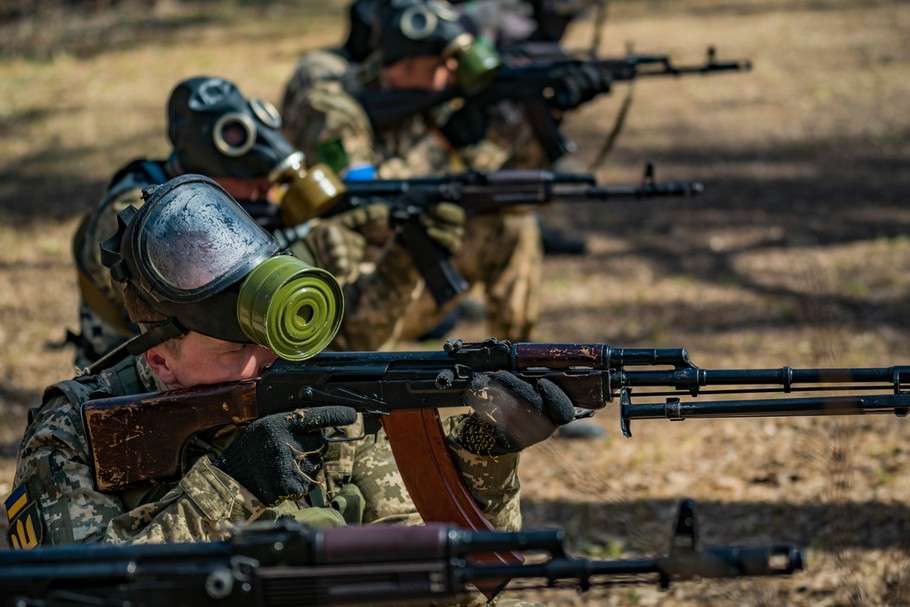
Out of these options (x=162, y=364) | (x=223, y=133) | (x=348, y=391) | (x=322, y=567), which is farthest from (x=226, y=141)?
(x=322, y=567)

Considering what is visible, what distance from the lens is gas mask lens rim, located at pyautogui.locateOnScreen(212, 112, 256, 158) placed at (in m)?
5.84

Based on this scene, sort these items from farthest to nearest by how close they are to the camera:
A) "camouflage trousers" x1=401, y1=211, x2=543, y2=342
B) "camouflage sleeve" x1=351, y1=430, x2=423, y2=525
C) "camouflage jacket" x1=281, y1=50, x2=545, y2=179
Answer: "camouflage trousers" x1=401, y1=211, x2=543, y2=342
"camouflage jacket" x1=281, y1=50, x2=545, y2=179
"camouflage sleeve" x1=351, y1=430, x2=423, y2=525

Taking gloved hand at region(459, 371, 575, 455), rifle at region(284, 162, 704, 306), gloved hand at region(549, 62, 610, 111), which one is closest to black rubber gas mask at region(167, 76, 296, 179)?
rifle at region(284, 162, 704, 306)

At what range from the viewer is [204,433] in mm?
3992

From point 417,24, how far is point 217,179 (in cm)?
254

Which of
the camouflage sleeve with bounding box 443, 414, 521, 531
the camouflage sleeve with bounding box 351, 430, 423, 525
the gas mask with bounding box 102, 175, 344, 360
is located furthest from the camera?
the camouflage sleeve with bounding box 351, 430, 423, 525

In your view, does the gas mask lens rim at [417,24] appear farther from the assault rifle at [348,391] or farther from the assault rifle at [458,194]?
the assault rifle at [348,391]

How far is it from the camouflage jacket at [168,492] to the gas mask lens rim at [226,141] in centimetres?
184

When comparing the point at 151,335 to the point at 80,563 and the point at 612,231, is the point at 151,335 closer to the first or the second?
the point at 80,563

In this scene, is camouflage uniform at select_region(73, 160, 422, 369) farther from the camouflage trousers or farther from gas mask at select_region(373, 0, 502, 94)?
gas mask at select_region(373, 0, 502, 94)

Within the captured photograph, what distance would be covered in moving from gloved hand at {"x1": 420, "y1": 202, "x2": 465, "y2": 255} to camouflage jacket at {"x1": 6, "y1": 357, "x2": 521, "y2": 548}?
2820mm

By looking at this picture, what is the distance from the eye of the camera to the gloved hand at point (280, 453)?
11.9 ft

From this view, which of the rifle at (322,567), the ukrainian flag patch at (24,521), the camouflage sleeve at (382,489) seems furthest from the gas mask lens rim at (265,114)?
the rifle at (322,567)

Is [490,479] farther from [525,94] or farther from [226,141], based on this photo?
[525,94]
